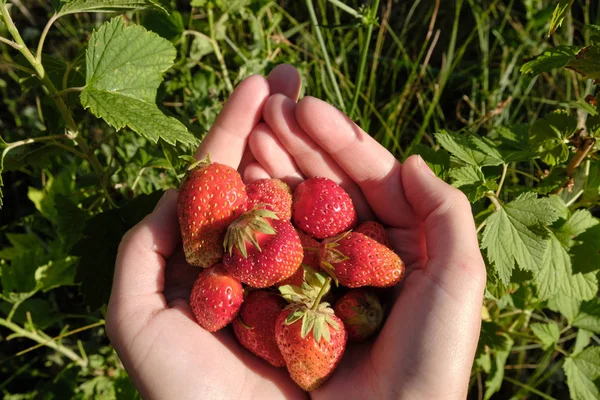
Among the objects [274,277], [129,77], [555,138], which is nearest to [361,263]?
[274,277]

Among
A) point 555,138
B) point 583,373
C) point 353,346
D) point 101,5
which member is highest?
point 101,5

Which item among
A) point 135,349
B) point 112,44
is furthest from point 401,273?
point 112,44

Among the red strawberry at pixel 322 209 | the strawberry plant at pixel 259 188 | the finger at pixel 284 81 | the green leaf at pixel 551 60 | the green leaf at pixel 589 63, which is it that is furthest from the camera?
the finger at pixel 284 81

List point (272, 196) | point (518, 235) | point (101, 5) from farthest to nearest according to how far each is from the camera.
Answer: point (272, 196) → point (518, 235) → point (101, 5)

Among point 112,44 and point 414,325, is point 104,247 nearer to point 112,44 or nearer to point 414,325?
point 112,44

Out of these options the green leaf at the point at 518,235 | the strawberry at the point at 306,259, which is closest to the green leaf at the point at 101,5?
the strawberry at the point at 306,259

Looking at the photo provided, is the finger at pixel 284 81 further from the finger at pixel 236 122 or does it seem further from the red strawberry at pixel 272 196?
the red strawberry at pixel 272 196

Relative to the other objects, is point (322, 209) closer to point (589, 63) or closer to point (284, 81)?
point (284, 81)

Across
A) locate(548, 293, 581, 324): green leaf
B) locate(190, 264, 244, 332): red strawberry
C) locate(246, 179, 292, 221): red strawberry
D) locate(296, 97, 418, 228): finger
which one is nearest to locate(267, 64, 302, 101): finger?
locate(296, 97, 418, 228): finger
